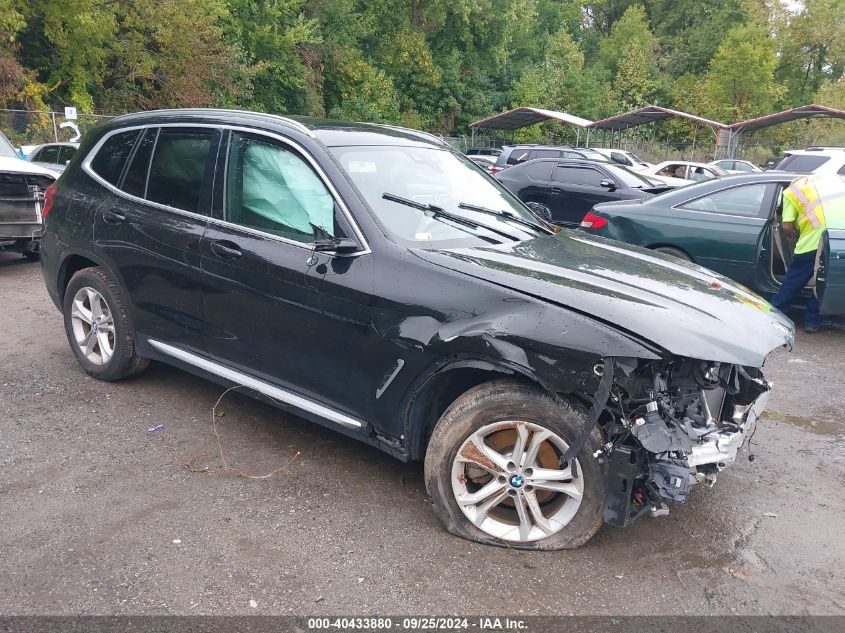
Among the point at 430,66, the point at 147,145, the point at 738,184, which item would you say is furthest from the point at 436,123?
the point at 147,145

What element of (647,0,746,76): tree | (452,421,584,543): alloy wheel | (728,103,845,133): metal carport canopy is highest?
(647,0,746,76): tree

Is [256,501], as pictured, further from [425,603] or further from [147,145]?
[147,145]

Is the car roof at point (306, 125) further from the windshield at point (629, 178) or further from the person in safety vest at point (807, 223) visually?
the windshield at point (629, 178)

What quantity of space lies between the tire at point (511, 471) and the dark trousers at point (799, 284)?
4657mm

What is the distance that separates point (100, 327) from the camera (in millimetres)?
4801

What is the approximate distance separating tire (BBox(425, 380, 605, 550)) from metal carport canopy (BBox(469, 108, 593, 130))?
1142 inches

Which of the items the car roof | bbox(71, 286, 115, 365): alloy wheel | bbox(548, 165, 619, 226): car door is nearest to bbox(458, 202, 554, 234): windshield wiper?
the car roof

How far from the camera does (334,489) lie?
363 cm

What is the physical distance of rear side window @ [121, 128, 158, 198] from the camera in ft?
14.7

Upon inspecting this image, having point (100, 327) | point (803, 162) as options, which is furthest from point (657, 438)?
point (803, 162)

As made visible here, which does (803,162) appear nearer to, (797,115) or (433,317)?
(433,317)

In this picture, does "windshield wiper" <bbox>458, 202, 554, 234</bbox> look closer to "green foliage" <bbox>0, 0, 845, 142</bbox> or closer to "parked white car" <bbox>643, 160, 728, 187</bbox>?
"parked white car" <bbox>643, 160, 728, 187</bbox>

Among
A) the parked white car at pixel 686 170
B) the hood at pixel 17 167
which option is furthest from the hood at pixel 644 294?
the parked white car at pixel 686 170

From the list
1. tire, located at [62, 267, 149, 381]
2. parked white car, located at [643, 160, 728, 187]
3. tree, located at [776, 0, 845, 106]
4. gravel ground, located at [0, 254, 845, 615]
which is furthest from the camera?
tree, located at [776, 0, 845, 106]
